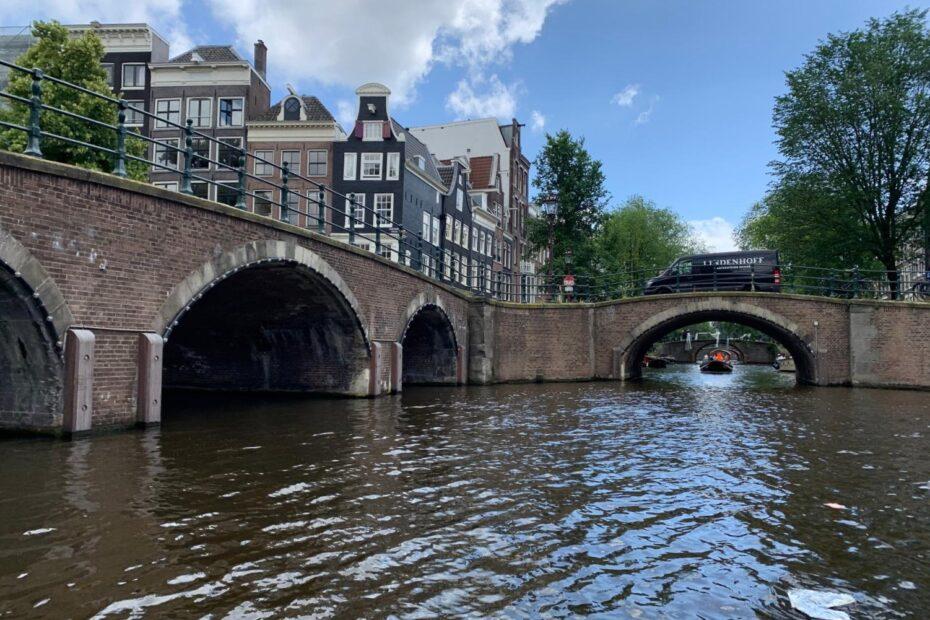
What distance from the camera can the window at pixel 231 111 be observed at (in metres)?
34.5

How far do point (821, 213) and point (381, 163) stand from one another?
2141 centimetres

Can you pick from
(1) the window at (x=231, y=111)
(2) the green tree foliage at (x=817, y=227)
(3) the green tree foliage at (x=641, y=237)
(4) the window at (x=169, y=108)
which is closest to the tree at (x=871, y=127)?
(2) the green tree foliage at (x=817, y=227)

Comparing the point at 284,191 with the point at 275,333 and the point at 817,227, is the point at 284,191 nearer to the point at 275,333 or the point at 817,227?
the point at 275,333

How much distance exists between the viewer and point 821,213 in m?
30.0

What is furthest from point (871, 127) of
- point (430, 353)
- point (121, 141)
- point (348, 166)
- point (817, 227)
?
point (121, 141)

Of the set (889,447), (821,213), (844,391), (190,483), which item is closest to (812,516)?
(889,447)

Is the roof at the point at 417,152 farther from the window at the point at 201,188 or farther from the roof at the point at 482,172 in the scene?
the window at the point at 201,188

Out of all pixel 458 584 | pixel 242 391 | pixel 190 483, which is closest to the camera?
pixel 458 584

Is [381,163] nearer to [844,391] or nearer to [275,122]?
[275,122]

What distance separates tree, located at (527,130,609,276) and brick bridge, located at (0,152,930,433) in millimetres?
9322

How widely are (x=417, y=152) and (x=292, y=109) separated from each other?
7.51 m

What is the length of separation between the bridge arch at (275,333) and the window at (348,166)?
18.7m

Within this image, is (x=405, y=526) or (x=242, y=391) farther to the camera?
(x=242, y=391)

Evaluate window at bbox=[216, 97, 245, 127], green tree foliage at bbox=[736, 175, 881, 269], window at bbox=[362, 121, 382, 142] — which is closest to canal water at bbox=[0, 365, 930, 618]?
green tree foliage at bbox=[736, 175, 881, 269]
